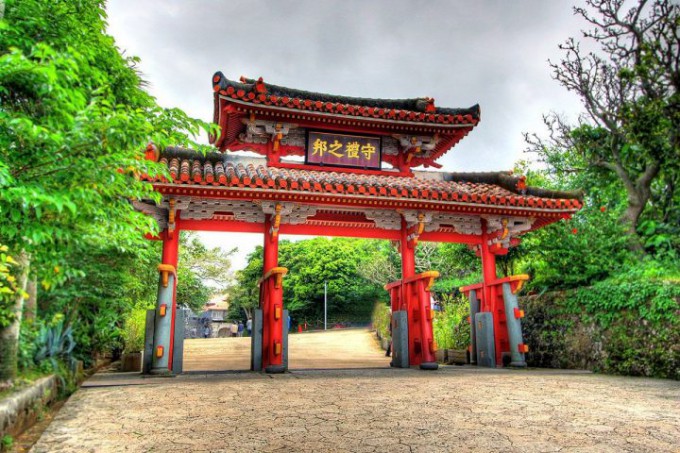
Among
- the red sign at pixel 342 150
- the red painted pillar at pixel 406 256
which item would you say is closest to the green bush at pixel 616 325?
the red painted pillar at pixel 406 256

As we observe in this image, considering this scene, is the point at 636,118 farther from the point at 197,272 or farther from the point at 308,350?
the point at 197,272

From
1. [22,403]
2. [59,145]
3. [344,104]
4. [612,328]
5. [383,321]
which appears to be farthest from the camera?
[383,321]

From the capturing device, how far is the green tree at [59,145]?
3383 mm

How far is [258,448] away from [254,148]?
319 inches

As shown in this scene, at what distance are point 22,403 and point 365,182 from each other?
6.61 m

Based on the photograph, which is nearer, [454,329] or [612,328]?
[612,328]

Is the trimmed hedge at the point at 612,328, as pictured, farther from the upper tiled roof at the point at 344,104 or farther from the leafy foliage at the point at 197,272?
the leafy foliage at the point at 197,272

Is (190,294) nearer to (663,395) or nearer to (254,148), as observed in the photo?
(254,148)

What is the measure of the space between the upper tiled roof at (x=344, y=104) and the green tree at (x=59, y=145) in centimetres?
416

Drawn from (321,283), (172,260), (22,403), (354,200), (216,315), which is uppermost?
(321,283)

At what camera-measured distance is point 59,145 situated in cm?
351

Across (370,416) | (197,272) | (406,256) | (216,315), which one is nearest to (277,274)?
(406,256)

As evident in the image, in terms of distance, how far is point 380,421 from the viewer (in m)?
4.12

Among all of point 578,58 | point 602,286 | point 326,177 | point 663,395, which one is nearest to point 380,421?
point 663,395
